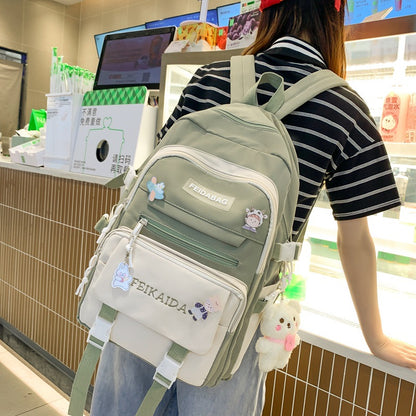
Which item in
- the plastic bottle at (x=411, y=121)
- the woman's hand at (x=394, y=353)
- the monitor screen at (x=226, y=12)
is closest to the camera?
the woman's hand at (x=394, y=353)

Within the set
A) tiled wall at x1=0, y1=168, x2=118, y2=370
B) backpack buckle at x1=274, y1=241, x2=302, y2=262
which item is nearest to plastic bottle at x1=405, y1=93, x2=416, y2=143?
backpack buckle at x1=274, y1=241, x2=302, y2=262

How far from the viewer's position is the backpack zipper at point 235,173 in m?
0.77

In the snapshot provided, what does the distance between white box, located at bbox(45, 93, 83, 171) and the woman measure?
4.19 feet

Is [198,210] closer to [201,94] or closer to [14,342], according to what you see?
[201,94]

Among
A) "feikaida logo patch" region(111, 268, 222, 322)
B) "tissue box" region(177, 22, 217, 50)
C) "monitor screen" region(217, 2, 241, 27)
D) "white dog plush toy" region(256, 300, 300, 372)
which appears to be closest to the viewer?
"feikaida logo patch" region(111, 268, 222, 322)

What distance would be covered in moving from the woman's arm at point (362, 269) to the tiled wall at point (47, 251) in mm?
1161

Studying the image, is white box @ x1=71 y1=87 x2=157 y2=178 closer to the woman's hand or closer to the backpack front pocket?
the backpack front pocket

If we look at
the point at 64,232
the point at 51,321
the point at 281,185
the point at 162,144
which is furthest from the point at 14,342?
the point at 281,185

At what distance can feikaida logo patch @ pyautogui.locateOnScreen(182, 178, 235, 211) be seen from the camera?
78 cm

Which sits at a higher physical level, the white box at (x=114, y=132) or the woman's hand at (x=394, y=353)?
the white box at (x=114, y=132)

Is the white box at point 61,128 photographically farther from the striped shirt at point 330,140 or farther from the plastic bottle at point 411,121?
the plastic bottle at point 411,121

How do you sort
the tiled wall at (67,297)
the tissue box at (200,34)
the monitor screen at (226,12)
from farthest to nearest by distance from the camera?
the monitor screen at (226,12) → the tissue box at (200,34) → the tiled wall at (67,297)

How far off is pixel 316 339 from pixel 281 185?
2.17 ft

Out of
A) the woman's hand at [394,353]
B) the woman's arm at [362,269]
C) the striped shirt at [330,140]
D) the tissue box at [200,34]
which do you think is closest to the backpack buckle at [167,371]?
the striped shirt at [330,140]
